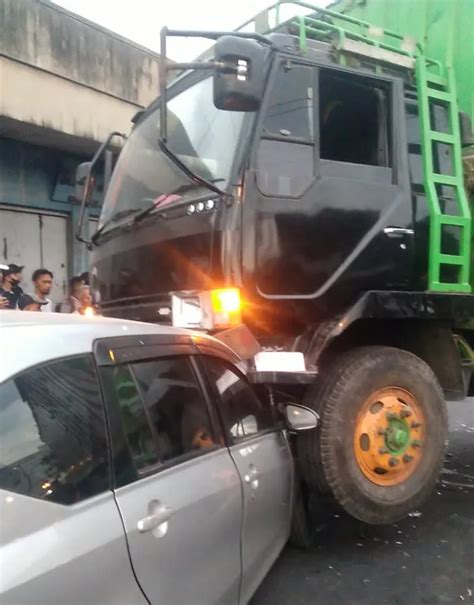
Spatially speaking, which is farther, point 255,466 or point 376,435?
point 376,435

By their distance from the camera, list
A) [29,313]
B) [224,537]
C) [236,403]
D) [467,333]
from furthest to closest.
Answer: [467,333], [236,403], [224,537], [29,313]

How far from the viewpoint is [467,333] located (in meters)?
4.53

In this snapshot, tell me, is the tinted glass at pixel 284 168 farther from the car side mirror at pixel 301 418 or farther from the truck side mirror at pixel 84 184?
the truck side mirror at pixel 84 184

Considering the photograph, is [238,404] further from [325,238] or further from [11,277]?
[11,277]

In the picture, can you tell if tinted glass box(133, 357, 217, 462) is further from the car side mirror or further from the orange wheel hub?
the orange wheel hub

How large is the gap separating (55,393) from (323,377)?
2.20 m

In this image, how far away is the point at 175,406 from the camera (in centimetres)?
236

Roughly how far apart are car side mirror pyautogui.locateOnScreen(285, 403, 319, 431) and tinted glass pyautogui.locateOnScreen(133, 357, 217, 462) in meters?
0.72

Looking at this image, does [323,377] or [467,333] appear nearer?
[323,377]

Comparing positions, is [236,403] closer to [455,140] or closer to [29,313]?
[29,313]

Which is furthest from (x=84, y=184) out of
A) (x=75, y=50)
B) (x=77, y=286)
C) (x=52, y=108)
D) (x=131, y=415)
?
(x=75, y=50)

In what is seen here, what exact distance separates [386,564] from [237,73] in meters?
2.83

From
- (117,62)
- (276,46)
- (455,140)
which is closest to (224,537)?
(276,46)

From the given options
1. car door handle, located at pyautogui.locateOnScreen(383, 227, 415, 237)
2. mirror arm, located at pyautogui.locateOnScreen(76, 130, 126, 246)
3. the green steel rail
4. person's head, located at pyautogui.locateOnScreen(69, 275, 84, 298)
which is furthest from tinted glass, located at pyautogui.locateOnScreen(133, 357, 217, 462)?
person's head, located at pyautogui.locateOnScreen(69, 275, 84, 298)
